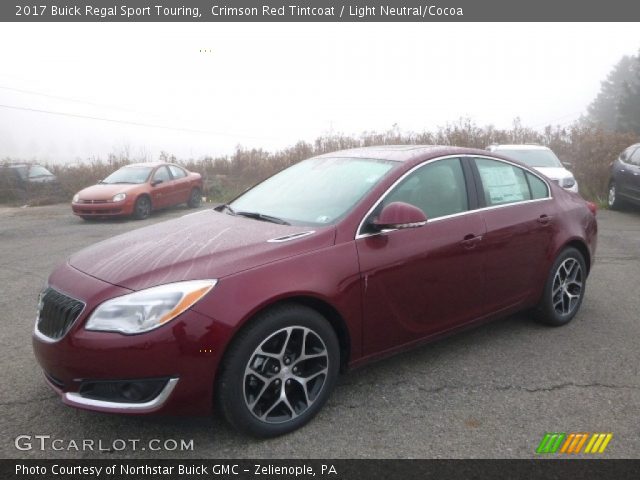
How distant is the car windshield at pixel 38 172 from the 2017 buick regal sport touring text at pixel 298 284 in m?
17.4

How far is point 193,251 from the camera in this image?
2.96 meters

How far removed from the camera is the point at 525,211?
4086 millimetres

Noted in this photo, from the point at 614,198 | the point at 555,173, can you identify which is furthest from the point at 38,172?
the point at 614,198

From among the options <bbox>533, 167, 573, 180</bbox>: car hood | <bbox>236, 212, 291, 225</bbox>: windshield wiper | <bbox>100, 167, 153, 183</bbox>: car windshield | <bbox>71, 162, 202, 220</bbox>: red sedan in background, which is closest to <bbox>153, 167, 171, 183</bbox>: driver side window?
<bbox>71, 162, 202, 220</bbox>: red sedan in background

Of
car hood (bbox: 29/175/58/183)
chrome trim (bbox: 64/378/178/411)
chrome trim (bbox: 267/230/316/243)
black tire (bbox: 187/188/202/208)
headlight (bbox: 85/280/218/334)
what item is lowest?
black tire (bbox: 187/188/202/208)

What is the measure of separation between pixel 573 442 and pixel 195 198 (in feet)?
44.1

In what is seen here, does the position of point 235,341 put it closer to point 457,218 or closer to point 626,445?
point 457,218

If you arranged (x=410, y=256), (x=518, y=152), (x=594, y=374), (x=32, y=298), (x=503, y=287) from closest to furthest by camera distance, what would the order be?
(x=410, y=256)
(x=594, y=374)
(x=503, y=287)
(x=32, y=298)
(x=518, y=152)

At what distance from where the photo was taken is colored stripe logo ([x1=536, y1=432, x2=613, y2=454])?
271 centimetres

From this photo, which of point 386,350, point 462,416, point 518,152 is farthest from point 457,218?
point 518,152

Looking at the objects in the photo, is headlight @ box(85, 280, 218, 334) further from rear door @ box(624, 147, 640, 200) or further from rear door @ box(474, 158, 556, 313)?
rear door @ box(624, 147, 640, 200)

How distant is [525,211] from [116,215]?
34.4ft

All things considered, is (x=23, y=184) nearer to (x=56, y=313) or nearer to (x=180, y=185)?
(x=180, y=185)

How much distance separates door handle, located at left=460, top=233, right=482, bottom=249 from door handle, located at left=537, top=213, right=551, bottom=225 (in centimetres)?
78
